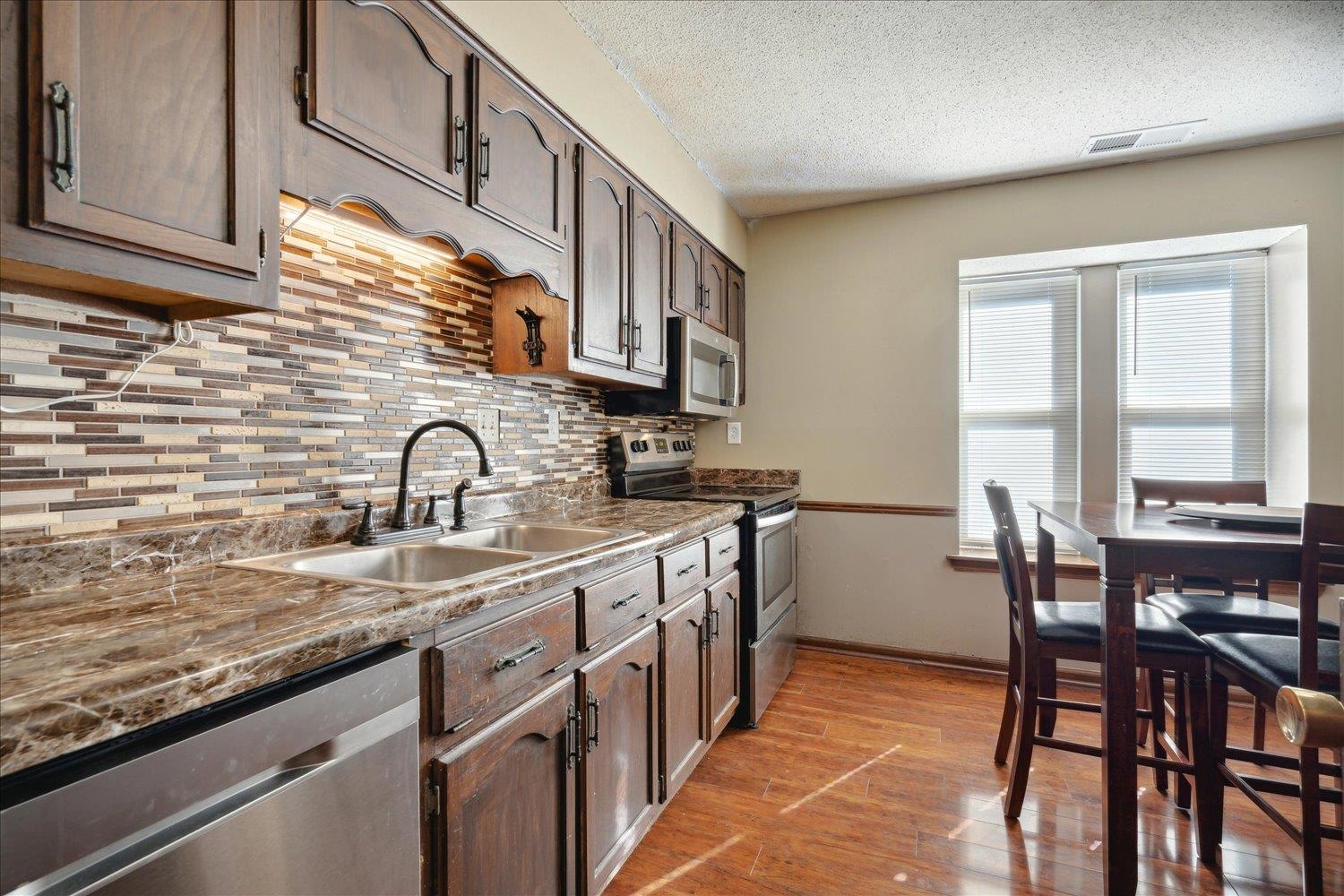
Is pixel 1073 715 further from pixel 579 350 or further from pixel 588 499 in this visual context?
pixel 579 350

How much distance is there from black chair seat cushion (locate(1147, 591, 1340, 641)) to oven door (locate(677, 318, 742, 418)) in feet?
6.06

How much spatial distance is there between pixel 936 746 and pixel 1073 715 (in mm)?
802

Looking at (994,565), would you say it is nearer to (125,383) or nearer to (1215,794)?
(1215,794)

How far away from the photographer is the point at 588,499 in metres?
2.49

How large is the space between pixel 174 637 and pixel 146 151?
670 millimetres

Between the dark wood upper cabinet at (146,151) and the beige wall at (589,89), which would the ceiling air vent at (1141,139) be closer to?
the beige wall at (589,89)

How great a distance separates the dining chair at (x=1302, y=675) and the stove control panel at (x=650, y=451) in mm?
2039

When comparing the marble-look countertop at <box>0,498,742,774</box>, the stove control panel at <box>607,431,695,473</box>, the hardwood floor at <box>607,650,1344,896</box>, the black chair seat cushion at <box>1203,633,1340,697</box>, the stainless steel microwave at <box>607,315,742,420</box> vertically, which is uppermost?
the stainless steel microwave at <box>607,315,742,420</box>

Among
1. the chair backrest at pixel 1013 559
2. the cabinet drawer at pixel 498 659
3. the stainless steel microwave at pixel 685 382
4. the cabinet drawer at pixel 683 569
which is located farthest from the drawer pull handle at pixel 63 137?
the chair backrest at pixel 1013 559

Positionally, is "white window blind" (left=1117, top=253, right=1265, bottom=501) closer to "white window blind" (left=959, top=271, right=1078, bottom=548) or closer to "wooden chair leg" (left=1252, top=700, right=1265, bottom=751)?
"white window blind" (left=959, top=271, right=1078, bottom=548)

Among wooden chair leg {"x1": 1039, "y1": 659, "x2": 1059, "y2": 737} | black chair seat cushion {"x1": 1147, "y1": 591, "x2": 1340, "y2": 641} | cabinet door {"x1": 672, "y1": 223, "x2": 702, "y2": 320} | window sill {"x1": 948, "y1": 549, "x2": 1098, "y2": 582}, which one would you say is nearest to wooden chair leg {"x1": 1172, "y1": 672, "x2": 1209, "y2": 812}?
black chair seat cushion {"x1": 1147, "y1": 591, "x2": 1340, "y2": 641}

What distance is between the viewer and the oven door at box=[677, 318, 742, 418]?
2636mm

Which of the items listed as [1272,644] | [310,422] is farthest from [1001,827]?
[310,422]

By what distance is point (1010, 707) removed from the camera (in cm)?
211
